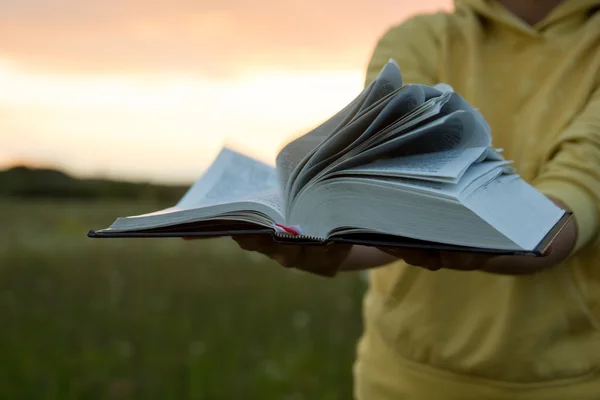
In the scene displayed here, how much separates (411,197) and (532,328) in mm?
499

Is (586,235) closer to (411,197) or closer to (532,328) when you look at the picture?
(532,328)

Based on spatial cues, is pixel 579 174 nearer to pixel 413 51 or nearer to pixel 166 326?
pixel 413 51

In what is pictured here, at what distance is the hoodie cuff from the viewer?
97cm

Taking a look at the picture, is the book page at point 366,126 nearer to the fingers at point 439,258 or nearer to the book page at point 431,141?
the book page at point 431,141

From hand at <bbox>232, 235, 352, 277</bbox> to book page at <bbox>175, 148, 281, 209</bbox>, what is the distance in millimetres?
71

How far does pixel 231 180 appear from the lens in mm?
1120

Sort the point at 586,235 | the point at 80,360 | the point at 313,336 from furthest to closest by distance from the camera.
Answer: the point at 313,336 → the point at 80,360 → the point at 586,235

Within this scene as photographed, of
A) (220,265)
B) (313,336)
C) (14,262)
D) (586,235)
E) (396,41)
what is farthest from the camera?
(220,265)

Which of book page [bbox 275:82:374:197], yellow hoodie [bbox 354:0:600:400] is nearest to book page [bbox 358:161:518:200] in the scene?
book page [bbox 275:82:374:197]

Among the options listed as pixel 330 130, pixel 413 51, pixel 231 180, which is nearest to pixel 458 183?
pixel 330 130

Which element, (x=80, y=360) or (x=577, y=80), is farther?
(x=80, y=360)

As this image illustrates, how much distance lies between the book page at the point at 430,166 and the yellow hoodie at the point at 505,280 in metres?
0.24

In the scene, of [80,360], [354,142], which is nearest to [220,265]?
[80,360]

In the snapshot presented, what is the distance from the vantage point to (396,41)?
51.4 inches
